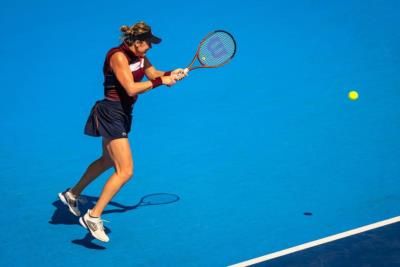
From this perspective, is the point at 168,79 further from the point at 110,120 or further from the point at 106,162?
the point at 106,162

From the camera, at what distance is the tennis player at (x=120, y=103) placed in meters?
4.98

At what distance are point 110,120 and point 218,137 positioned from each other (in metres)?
2.50

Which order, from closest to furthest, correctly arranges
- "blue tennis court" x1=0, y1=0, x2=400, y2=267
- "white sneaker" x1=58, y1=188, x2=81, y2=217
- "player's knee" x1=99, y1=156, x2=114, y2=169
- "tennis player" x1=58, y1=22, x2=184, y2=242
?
"tennis player" x1=58, y1=22, x2=184, y2=242 < "blue tennis court" x1=0, y1=0, x2=400, y2=267 < "player's knee" x1=99, y1=156, x2=114, y2=169 < "white sneaker" x1=58, y1=188, x2=81, y2=217

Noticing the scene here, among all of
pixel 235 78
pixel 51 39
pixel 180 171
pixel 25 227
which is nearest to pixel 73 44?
pixel 51 39

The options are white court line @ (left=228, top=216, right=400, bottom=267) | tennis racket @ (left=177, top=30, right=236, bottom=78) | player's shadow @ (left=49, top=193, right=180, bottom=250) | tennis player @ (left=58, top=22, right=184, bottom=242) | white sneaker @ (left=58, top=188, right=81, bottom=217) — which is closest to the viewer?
white court line @ (left=228, top=216, right=400, bottom=267)

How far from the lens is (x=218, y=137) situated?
7.43 metres

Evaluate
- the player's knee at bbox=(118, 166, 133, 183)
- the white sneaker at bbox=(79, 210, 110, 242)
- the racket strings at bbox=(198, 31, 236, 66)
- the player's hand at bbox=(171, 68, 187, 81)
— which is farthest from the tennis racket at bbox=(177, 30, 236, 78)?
the white sneaker at bbox=(79, 210, 110, 242)

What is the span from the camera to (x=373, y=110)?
26.1 feet

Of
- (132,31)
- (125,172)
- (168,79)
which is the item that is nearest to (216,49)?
(168,79)

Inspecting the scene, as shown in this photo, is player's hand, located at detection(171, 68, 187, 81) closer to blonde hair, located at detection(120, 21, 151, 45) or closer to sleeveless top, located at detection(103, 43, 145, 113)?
sleeveless top, located at detection(103, 43, 145, 113)

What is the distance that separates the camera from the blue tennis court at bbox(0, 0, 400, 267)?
17.2 ft

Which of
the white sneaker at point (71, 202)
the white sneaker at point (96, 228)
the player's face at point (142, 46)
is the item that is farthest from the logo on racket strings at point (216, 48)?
the white sneaker at point (96, 228)

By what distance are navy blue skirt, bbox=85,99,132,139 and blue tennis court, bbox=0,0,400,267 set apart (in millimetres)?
986

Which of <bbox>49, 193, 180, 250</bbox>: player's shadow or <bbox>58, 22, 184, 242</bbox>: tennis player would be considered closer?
<bbox>58, 22, 184, 242</bbox>: tennis player
